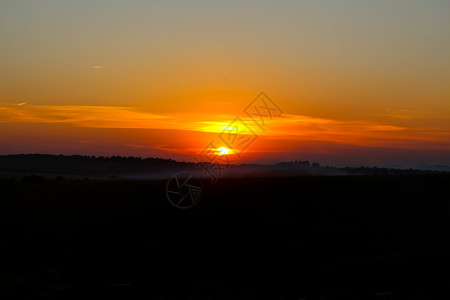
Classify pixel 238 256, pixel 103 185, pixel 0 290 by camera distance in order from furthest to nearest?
pixel 103 185
pixel 238 256
pixel 0 290

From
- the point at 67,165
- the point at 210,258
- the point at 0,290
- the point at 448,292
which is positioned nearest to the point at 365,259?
the point at 210,258

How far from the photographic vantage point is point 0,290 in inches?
484

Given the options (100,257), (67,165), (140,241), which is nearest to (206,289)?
(100,257)

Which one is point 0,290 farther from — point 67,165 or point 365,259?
point 67,165

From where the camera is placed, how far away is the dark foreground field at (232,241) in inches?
713

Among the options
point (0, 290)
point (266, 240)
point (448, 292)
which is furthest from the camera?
point (266, 240)

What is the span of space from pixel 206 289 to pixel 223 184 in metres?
26.1

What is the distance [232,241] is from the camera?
29125mm

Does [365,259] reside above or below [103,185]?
below

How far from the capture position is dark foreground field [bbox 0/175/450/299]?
Result: 1811 cm

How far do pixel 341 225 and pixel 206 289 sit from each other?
18442 millimetres

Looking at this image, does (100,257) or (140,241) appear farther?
(140,241)

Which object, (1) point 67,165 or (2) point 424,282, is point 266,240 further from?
(1) point 67,165

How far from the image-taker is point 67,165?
146 metres
